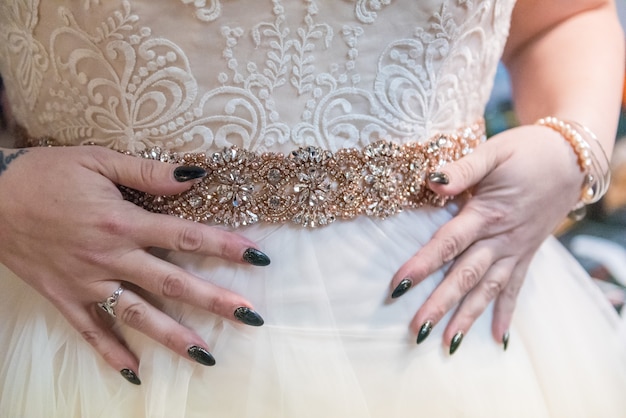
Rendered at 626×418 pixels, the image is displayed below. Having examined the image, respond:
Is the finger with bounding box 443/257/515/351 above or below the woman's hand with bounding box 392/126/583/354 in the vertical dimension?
below

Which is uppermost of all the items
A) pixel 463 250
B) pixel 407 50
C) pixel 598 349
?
pixel 407 50

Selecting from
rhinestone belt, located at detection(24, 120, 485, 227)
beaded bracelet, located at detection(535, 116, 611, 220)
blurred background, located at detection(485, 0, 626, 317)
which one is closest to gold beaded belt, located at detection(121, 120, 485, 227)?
rhinestone belt, located at detection(24, 120, 485, 227)

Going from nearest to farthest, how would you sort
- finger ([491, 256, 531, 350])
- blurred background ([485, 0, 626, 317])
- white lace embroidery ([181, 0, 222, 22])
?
white lace embroidery ([181, 0, 222, 22]) → finger ([491, 256, 531, 350]) → blurred background ([485, 0, 626, 317])

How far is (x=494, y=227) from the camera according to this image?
65cm

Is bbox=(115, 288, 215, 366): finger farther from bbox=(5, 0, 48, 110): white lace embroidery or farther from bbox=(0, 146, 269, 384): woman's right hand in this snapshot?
bbox=(5, 0, 48, 110): white lace embroidery

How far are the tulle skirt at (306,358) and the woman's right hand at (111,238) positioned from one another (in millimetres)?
27

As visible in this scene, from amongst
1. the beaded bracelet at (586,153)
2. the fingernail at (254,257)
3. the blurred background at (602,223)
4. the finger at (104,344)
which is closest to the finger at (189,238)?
Result: the fingernail at (254,257)

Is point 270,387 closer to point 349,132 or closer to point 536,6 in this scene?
point 349,132

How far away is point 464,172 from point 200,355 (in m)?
0.36

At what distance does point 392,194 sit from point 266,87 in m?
0.19

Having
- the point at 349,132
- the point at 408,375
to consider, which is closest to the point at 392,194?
the point at 349,132

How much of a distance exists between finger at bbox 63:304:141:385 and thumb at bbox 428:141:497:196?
1.27 feet

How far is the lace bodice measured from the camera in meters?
0.54

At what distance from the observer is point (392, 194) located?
0.61 meters
